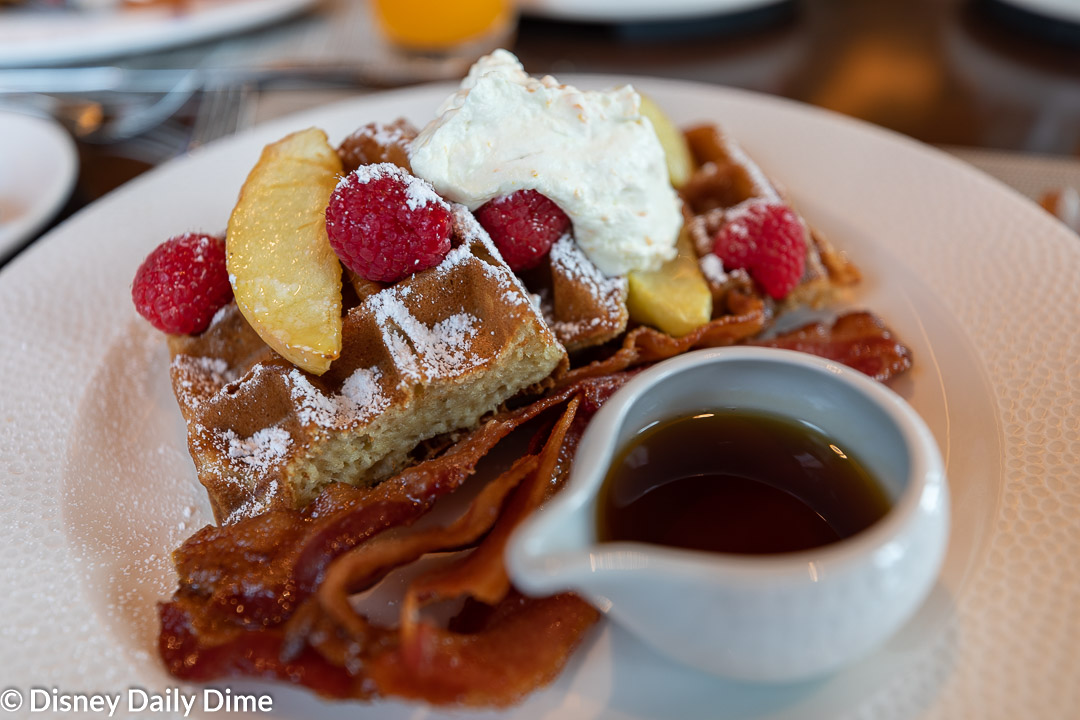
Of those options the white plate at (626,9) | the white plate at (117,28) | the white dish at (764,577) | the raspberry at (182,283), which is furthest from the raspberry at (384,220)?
the white plate at (117,28)

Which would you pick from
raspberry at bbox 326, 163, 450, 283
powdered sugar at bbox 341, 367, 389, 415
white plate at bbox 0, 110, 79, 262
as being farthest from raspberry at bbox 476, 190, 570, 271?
white plate at bbox 0, 110, 79, 262

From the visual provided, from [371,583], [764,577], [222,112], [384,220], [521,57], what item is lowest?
[371,583]

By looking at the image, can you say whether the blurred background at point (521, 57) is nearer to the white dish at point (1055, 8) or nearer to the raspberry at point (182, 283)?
the white dish at point (1055, 8)

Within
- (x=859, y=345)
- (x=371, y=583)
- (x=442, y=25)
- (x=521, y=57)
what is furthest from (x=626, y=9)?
(x=371, y=583)

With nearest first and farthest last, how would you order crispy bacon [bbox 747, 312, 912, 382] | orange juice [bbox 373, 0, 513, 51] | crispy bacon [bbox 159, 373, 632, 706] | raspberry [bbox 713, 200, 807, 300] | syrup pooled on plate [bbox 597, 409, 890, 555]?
crispy bacon [bbox 159, 373, 632, 706] → syrup pooled on plate [bbox 597, 409, 890, 555] → crispy bacon [bbox 747, 312, 912, 382] → raspberry [bbox 713, 200, 807, 300] → orange juice [bbox 373, 0, 513, 51]

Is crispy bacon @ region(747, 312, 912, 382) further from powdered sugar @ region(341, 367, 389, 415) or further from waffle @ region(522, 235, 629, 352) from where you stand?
powdered sugar @ region(341, 367, 389, 415)

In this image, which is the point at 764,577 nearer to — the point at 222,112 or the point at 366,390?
the point at 366,390
